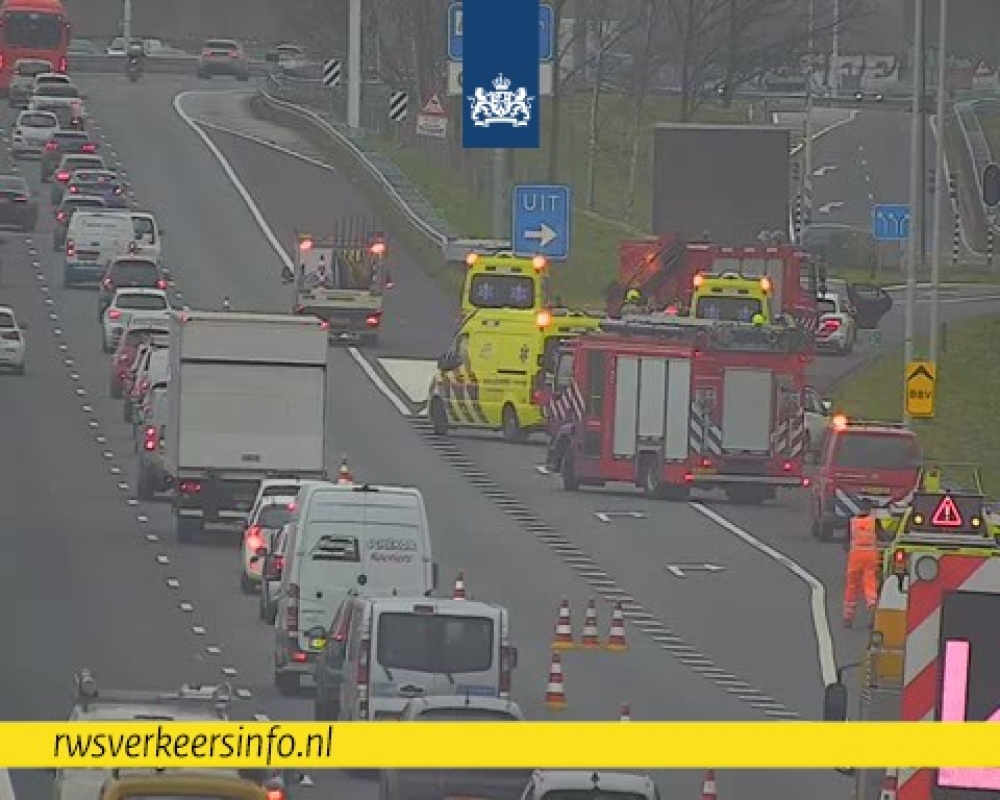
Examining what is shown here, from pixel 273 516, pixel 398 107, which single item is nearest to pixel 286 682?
pixel 273 516

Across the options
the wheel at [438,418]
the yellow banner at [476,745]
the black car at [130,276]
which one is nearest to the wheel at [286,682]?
the wheel at [438,418]

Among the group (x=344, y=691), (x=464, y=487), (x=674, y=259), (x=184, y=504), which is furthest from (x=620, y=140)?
(x=344, y=691)

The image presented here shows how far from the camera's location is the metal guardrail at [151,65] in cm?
13525

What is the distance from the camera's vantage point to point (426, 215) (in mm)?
86188

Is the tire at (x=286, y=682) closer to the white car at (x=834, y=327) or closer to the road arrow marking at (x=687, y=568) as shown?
the road arrow marking at (x=687, y=568)

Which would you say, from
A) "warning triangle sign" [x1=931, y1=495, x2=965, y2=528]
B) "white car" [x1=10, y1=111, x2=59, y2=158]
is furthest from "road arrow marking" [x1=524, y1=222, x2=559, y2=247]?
"warning triangle sign" [x1=931, y1=495, x2=965, y2=528]

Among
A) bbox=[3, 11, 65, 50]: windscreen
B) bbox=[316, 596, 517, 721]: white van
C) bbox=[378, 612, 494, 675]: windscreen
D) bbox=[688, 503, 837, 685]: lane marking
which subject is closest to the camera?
bbox=[316, 596, 517, 721]: white van

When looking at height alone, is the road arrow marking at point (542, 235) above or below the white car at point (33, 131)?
below

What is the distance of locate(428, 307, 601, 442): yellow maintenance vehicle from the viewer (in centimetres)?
5875

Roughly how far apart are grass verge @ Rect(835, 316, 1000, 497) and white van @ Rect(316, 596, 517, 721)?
22969mm

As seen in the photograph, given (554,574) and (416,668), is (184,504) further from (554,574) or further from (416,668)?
(416,668)

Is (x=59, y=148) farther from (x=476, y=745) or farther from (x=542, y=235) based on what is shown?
(x=476, y=745)

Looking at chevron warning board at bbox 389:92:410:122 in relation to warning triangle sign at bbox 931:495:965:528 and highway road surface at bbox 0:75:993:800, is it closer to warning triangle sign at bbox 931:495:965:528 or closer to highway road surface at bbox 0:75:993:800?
highway road surface at bbox 0:75:993:800

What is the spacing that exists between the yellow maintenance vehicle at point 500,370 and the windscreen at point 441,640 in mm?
28315
